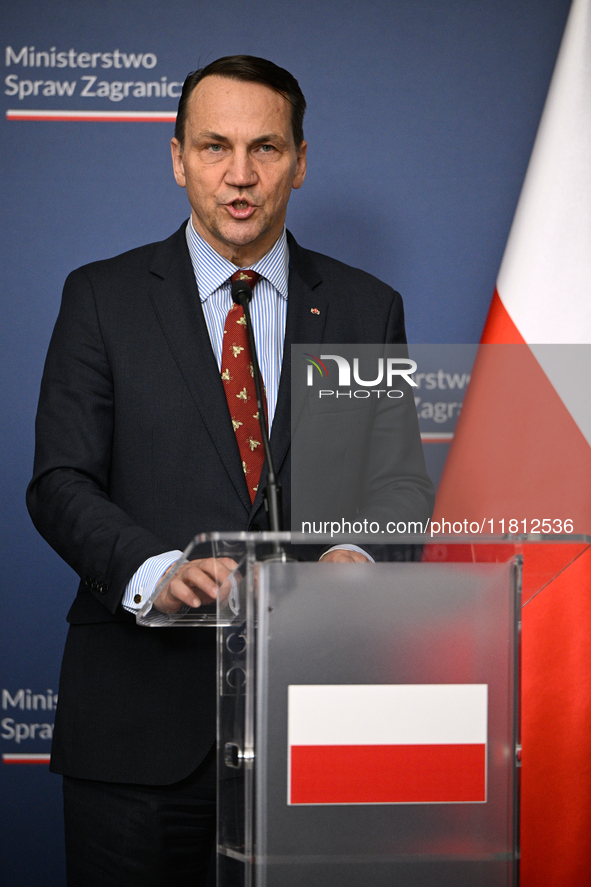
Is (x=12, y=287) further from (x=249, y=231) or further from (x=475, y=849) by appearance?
(x=475, y=849)

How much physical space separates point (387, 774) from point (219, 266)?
3.68ft

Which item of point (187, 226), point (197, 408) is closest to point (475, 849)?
point (197, 408)

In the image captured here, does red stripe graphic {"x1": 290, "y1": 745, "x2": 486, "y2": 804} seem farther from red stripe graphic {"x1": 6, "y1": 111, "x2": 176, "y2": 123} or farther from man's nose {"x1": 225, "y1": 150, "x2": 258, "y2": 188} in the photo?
red stripe graphic {"x1": 6, "y1": 111, "x2": 176, "y2": 123}

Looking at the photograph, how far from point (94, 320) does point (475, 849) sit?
116 cm

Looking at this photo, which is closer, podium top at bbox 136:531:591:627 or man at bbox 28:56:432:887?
podium top at bbox 136:531:591:627

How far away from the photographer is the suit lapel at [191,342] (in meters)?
1.61

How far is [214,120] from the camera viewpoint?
176 centimetres

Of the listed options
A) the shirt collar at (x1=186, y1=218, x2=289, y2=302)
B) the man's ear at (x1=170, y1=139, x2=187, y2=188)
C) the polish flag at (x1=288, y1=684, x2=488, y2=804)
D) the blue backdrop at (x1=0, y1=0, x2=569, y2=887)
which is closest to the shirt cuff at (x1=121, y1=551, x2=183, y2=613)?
the polish flag at (x1=288, y1=684, x2=488, y2=804)

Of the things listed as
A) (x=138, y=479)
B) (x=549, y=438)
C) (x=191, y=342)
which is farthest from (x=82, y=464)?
(x=549, y=438)

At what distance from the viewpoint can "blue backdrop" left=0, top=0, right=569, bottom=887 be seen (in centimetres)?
247

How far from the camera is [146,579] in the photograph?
132 cm

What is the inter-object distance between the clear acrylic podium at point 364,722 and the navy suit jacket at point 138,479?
0.54m

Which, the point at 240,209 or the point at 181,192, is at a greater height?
the point at 181,192

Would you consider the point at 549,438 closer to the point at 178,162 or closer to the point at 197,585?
the point at 178,162
